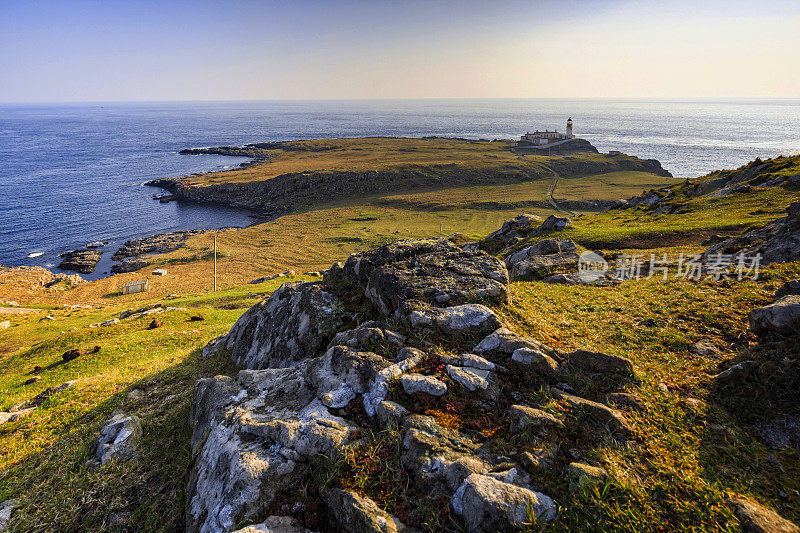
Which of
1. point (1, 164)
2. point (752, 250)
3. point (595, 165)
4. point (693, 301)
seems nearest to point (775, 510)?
point (693, 301)

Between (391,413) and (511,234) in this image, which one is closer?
(391,413)

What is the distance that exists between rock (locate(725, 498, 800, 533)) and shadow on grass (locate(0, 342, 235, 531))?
1025 cm

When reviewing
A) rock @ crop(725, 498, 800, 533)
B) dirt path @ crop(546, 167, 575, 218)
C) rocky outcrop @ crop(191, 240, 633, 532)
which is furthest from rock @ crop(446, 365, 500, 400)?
dirt path @ crop(546, 167, 575, 218)

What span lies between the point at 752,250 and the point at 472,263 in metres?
18.3

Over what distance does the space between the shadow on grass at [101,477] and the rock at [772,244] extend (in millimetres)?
27249

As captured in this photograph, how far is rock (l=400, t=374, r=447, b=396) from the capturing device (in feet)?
26.9

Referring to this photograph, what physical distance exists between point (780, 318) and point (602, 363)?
5299 millimetres

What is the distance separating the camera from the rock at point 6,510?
8.07 m

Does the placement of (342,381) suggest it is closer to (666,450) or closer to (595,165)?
(666,450)

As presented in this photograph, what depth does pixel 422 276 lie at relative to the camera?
13.2 m

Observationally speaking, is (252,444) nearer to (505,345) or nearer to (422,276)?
(505,345)

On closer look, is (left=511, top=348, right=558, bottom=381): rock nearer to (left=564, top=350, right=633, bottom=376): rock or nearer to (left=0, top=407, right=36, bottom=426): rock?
(left=564, top=350, right=633, bottom=376): rock

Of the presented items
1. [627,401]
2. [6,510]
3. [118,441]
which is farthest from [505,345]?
[6,510]

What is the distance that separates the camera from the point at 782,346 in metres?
9.14
